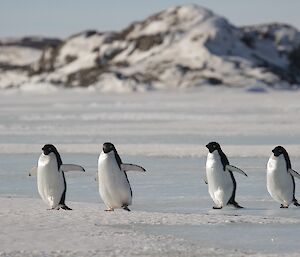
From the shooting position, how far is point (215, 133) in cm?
2409

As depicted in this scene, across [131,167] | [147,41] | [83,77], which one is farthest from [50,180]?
[147,41]

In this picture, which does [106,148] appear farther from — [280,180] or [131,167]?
[280,180]

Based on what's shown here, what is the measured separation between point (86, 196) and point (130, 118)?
69.4 ft

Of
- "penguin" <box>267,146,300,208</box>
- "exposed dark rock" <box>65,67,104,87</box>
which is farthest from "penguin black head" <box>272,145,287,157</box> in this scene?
"exposed dark rock" <box>65,67,104,87</box>

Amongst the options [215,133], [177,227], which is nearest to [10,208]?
[177,227]

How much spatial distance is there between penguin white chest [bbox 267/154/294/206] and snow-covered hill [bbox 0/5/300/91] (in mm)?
89289

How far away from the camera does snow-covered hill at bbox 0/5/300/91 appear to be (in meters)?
112

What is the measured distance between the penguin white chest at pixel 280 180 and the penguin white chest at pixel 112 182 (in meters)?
1.94

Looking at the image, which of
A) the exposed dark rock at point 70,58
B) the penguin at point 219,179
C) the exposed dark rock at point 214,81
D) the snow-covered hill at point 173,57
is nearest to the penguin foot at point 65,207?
the penguin at point 219,179

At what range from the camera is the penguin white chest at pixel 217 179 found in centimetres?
1094

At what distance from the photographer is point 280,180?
10.9 m

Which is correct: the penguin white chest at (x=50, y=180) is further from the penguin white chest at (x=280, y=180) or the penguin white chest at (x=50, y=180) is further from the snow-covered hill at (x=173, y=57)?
the snow-covered hill at (x=173, y=57)

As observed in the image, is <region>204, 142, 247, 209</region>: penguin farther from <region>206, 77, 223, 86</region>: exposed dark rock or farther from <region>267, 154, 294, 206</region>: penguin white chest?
<region>206, 77, 223, 86</region>: exposed dark rock

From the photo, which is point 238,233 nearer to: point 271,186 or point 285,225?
point 285,225
